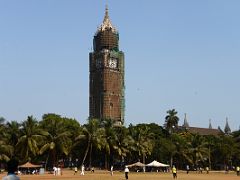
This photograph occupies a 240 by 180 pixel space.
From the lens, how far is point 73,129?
95438 mm

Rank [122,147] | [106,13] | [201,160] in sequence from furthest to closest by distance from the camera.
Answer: [106,13], [201,160], [122,147]

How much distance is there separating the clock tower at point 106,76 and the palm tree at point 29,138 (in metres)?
89.8

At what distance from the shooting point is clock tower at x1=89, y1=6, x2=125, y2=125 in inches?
6806

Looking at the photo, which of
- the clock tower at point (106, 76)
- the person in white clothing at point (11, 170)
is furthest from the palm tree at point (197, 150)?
the person in white clothing at point (11, 170)

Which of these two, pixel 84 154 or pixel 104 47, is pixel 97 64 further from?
pixel 84 154

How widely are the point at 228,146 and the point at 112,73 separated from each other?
248 feet

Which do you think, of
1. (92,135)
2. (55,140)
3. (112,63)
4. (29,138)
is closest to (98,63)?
(112,63)

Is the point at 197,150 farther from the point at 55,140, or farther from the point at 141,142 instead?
the point at 55,140

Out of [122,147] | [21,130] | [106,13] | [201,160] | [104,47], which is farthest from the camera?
[106,13]

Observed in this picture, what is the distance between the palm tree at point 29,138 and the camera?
78.1m

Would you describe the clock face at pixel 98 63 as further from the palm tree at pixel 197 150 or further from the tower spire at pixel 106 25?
the palm tree at pixel 197 150

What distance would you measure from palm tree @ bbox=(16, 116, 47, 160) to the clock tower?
89.8 m

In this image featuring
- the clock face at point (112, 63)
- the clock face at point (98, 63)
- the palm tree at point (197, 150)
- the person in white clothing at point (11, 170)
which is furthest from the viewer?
the clock face at point (98, 63)

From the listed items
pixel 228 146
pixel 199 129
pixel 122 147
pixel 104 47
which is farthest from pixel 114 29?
pixel 122 147
